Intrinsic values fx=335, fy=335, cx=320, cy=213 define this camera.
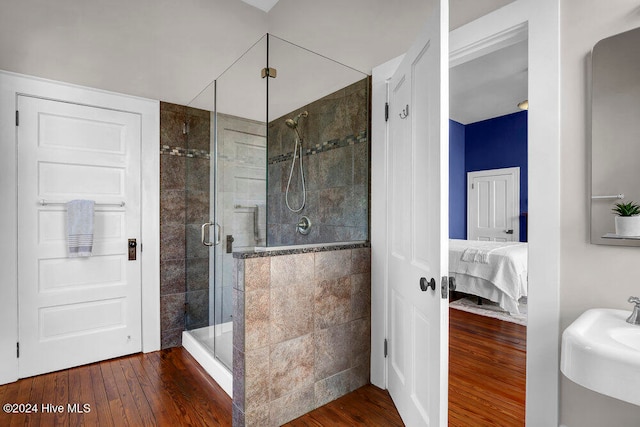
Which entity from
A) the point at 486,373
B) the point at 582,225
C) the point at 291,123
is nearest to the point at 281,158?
the point at 291,123

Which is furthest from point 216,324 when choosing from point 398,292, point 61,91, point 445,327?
point 61,91

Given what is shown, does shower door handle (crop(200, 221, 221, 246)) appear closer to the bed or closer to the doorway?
the doorway

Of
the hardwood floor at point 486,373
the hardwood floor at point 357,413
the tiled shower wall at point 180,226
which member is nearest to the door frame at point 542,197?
the hardwood floor at point 486,373

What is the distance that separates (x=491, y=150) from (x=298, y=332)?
543cm

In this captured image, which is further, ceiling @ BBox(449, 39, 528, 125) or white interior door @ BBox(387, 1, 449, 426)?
ceiling @ BBox(449, 39, 528, 125)

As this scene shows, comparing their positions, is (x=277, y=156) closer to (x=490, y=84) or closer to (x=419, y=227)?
(x=419, y=227)

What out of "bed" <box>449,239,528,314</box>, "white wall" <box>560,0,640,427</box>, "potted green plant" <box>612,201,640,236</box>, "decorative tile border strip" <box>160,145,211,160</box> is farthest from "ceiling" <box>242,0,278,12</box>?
"bed" <box>449,239,528,314</box>

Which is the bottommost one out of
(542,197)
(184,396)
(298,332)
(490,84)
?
(184,396)

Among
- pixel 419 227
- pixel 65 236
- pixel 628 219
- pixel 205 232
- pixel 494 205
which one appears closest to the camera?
pixel 628 219

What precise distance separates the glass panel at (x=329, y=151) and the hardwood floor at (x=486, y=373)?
1174 mm

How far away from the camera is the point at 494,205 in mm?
5871

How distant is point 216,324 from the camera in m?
2.49

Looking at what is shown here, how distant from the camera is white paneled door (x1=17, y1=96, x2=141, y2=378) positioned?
2.35m

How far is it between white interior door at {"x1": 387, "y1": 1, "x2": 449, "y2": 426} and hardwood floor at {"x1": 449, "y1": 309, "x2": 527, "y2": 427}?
0.45 metres
